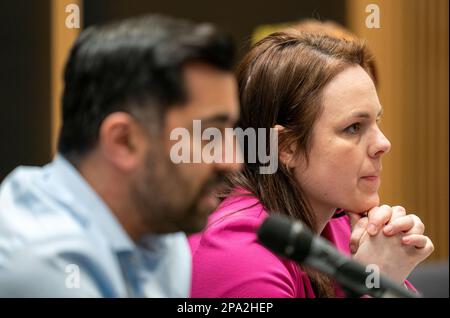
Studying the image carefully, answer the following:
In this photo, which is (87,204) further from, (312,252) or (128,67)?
(312,252)

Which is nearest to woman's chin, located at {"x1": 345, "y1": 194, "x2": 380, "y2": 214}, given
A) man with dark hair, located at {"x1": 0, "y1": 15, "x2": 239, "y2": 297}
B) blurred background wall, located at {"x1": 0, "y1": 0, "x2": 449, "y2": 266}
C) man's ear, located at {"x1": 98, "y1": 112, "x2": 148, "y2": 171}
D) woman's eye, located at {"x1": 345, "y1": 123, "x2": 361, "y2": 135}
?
woman's eye, located at {"x1": 345, "y1": 123, "x2": 361, "y2": 135}

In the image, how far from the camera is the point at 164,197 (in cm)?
99

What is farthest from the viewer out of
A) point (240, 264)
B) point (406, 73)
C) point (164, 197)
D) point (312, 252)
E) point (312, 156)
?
Result: point (406, 73)

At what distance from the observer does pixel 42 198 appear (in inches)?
37.9

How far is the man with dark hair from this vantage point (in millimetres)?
943

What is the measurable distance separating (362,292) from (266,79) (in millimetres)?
601

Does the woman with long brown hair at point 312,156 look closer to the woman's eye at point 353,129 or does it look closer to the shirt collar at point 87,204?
the woman's eye at point 353,129

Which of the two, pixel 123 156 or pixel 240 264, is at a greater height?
pixel 123 156

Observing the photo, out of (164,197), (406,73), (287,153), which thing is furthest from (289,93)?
(406,73)

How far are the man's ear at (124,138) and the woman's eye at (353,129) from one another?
0.55 m

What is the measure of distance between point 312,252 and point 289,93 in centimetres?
57

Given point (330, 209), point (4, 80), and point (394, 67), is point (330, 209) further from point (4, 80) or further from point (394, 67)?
point (394, 67)
